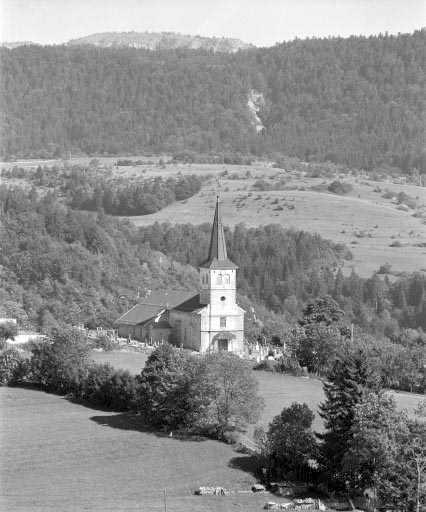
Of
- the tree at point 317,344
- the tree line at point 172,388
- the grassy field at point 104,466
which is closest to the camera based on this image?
the grassy field at point 104,466

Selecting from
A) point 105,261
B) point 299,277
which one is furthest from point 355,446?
point 299,277

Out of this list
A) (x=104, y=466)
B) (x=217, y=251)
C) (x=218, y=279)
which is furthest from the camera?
(x=217, y=251)

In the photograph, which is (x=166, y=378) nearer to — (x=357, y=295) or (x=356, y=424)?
(x=356, y=424)

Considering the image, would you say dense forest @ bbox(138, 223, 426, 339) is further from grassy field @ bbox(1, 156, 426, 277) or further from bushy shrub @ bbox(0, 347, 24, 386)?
bushy shrub @ bbox(0, 347, 24, 386)

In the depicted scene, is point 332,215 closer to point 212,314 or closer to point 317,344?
point 212,314

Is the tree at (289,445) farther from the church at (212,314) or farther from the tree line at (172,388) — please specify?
the church at (212,314)

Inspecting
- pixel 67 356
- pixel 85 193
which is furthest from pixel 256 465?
pixel 85 193

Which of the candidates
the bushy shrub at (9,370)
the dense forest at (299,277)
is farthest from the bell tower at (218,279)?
the dense forest at (299,277)
